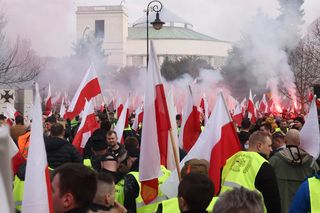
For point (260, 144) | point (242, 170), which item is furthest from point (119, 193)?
point (260, 144)

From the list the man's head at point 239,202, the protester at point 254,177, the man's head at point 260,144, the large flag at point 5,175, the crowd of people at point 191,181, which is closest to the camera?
the large flag at point 5,175

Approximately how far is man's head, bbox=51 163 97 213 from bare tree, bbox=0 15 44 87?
27047 millimetres

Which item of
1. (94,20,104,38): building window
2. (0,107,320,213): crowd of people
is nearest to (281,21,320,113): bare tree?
(0,107,320,213): crowd of people

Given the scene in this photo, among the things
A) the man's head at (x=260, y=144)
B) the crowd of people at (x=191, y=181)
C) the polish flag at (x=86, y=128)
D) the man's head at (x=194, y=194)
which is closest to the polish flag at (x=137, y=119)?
the polish flag at (x=86, y=128)

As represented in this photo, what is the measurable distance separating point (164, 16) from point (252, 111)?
13478 centimetres

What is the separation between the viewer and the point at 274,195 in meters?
5.07

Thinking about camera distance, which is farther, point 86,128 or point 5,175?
point 86,128

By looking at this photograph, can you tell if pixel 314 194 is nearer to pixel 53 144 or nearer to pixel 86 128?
pixel 53 144

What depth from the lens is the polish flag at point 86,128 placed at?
9344 mm

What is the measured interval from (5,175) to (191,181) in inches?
72.0

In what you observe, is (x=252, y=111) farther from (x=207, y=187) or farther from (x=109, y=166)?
(x=207, y=187)

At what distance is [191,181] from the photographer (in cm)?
361

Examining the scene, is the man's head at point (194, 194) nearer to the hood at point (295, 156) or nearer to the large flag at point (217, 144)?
the large flag at point (217, 144)

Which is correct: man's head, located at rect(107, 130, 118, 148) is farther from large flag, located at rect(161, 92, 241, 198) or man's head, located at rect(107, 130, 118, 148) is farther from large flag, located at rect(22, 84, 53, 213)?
large flag, located at rect(22, 84, 53, 213)
